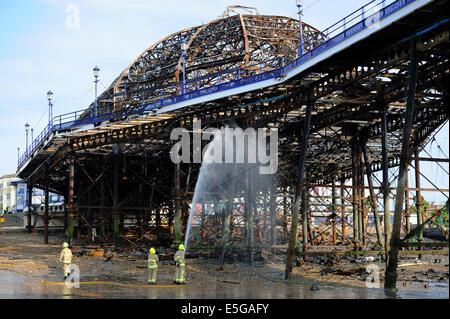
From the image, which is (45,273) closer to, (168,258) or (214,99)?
(168,258)

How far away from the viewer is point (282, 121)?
91.8 ft

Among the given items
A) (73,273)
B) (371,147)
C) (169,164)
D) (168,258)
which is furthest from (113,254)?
(371,147)

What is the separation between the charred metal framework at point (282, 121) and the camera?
18297 millimetres

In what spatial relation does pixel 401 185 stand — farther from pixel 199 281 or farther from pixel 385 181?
pixel 199 281

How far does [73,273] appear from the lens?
21.7 metres

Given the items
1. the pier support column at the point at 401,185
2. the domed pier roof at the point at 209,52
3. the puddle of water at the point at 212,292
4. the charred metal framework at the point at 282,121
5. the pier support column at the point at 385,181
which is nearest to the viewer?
the puddle of water at the point at 212,292

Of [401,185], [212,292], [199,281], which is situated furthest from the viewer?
[199,281]

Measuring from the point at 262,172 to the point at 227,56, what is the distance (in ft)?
33.8

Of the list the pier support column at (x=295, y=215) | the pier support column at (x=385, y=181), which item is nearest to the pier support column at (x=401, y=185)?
the pier support column at (x=385, y=181)

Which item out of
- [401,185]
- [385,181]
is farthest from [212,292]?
[385,181]

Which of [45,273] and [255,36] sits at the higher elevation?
[255,36]

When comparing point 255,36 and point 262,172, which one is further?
point 255,36

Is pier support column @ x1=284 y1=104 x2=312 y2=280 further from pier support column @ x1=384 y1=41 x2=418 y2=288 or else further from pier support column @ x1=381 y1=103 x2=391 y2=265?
pier support column @ x1=384 y1=41 x2=418 y2=288

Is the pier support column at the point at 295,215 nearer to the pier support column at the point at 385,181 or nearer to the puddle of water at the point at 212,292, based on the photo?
the puddle of water at the point at 212,292
